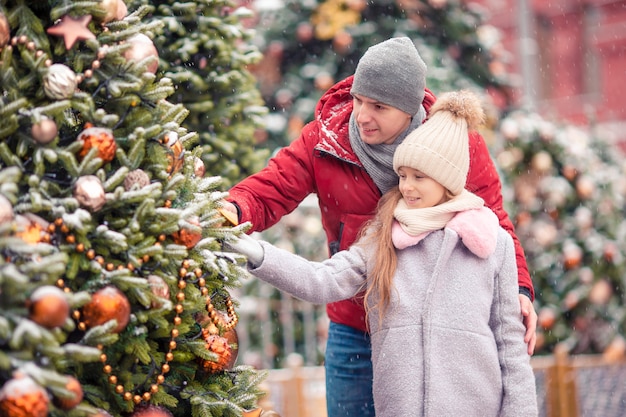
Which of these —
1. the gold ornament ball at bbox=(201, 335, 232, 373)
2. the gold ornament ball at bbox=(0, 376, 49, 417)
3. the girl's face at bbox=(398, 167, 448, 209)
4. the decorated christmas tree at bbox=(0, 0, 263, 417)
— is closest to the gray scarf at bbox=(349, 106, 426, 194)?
the girl's face at bbox=(398, 167, 448, 209)

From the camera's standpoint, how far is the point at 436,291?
241cm

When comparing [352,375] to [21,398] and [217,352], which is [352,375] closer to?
[217,352]

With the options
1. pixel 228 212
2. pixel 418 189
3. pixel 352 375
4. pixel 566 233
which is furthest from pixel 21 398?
pixel 566 233

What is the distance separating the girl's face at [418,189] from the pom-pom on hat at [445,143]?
23 millimetres

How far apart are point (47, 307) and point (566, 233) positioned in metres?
5.29

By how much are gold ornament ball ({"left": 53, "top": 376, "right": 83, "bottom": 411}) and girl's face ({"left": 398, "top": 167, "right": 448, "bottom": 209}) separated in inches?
48.1

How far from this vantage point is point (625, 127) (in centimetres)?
1498

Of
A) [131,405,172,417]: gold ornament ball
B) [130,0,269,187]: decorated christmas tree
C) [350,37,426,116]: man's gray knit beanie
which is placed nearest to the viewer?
[131,405,172,417]: gold ornament ball

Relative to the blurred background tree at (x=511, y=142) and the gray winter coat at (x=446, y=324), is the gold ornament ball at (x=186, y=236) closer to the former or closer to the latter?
the gray winter coat at (x=446, y=324)

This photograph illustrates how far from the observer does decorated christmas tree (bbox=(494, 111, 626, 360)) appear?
6.07 meters

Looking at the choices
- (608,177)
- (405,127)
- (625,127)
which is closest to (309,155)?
(405,127)

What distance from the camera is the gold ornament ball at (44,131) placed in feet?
5.53

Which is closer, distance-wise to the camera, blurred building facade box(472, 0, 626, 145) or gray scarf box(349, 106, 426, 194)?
gray scarf box(349, 106, 426, 194)

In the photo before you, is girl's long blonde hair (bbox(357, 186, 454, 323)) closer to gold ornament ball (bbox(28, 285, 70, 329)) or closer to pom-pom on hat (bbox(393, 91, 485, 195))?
pom-pom on hat (bbox(393, 91, 485, 195))
